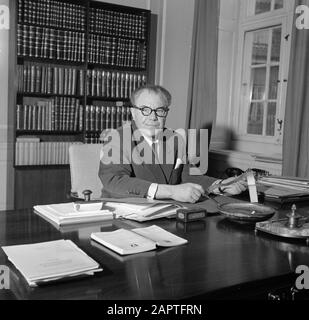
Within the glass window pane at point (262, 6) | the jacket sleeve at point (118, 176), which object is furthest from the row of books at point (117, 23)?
the jacket sleeve at point (118, 176)

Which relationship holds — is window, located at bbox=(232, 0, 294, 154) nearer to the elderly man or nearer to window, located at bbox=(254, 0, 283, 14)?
window, located at bbox=(254, 0, 283, 14)

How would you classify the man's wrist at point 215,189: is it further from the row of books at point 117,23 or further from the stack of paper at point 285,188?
the row of books at point 117,23

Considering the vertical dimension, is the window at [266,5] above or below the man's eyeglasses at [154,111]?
above

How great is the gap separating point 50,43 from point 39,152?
0.99 metres

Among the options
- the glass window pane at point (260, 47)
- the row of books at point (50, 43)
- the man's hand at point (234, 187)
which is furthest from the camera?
the glass window pane at point (260, 47)

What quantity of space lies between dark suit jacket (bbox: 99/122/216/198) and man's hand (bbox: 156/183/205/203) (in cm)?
7

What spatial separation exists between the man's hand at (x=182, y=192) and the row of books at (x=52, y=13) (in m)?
2.56

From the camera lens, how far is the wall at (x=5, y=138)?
3723 millimetres

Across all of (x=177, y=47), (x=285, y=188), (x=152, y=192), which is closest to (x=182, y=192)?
(x=152, y=192)

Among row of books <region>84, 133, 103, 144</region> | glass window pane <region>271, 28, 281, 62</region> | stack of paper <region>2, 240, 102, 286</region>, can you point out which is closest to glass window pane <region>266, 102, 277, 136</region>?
glass window pane <region>271, 28, 281, 62</region>

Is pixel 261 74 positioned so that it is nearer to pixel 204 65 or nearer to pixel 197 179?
pixel 204 65

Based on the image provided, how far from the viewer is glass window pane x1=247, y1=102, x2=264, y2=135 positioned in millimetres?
3973

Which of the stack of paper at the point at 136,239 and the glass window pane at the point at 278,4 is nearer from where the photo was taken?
the stack of paper at the point at 136,239

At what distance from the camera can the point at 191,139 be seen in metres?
4.19
